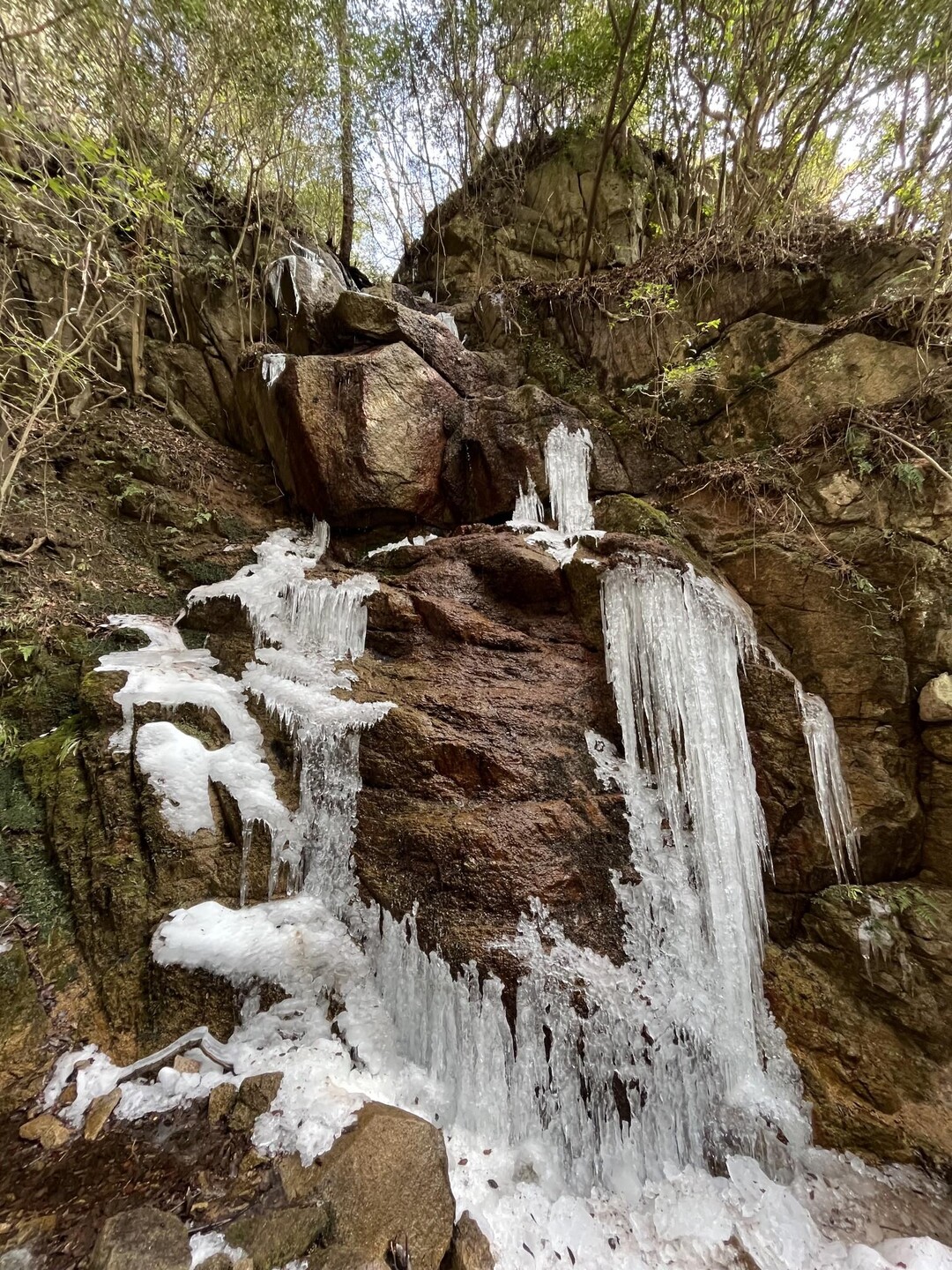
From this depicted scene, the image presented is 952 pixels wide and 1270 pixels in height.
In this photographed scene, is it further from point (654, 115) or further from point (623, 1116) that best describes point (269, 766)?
point (654, 115)

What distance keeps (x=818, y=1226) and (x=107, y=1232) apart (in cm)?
376

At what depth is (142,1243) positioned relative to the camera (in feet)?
7.17

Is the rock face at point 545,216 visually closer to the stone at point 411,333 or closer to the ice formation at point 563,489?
the stone at point 411,333

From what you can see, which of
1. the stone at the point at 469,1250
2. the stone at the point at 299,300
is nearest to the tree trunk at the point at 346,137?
the stone at the point at 299,300

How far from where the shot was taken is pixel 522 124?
11.2m

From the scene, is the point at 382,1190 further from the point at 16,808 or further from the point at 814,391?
the point at 814,391

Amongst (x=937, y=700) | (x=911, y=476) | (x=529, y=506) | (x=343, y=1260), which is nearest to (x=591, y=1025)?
(x=343, y=1260)

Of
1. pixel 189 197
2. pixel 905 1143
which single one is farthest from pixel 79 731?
pixel 189 197

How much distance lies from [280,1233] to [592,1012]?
201cm

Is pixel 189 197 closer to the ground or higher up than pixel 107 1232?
higher up

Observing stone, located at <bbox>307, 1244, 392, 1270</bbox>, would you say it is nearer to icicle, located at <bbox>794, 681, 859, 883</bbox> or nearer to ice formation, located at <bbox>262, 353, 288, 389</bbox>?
icicle, located at <bbox>794, 681, 859, 883</bbox>

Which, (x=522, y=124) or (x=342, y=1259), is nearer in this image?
(x=342, y=1259)

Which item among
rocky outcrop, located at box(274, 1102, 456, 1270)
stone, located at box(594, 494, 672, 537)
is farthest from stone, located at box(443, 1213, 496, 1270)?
stone, located at box(594, 494, 672, 537)

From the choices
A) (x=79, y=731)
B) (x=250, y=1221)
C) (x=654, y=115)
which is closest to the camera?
(x=250, y=1221)
